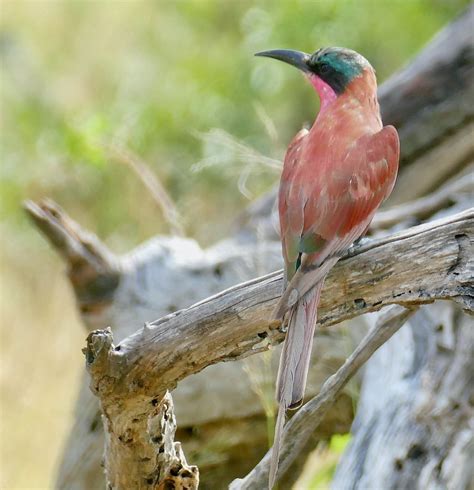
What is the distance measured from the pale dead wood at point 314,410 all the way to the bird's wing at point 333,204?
0.88 ft

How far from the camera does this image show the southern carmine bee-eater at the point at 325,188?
187cm

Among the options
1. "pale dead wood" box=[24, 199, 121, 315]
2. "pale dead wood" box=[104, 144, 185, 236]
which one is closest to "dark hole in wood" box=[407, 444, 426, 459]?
"pale dead wood" box=[24, 199, 121, 315]

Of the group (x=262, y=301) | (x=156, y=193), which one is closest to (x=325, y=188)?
(x=262, y=301)

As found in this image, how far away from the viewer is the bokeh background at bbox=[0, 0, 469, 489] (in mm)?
5152

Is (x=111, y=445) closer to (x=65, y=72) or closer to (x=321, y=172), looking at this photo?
(x=321, y=172)

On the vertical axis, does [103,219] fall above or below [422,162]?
above

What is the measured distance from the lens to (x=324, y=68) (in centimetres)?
225

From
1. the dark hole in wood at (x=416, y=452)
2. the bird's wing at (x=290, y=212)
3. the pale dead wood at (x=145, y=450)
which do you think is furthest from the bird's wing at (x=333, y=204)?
the dark hole in wood at (x=416, y=452)

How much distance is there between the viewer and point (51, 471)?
471 centimetres

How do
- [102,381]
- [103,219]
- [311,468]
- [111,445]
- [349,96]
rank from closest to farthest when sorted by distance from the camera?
[102,381] < [111,445] < [349,96] < [311,468] < [103,219]

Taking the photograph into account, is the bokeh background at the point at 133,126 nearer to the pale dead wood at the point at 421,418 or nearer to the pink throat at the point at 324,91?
the pale dead wood at the point at 421,418

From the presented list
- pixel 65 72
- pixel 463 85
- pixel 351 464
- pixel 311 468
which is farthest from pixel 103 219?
pixel 351 464

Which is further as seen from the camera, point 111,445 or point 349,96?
point 349,96

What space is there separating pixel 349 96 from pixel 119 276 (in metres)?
1.33
